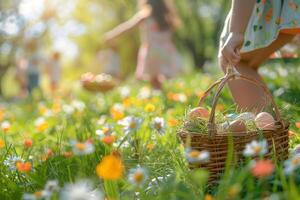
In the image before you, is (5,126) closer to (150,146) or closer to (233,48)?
(150,146)

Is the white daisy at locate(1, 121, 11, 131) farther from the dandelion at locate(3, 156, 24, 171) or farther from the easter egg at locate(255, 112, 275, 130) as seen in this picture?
the easter egg at locate(255, 112, 275, 130)

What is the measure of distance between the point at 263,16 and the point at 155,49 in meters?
4.36

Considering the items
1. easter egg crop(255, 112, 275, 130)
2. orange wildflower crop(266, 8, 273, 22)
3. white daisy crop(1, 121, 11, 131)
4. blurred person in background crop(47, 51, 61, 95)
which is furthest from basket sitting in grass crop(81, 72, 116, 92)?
blurred person in background crop(47, 51, 61, 95)

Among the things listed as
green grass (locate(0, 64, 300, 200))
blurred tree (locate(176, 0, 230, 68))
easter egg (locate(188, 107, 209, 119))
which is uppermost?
blurred tree (locate(176, 0, 230, 68))

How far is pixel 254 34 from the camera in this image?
2475 millimetres

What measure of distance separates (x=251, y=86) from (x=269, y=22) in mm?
303

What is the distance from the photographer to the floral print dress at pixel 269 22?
7.72 ft

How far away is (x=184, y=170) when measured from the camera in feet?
6.38

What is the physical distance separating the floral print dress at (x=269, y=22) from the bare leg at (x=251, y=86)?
0.35ft

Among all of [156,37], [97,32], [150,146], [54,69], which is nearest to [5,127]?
[150,146]

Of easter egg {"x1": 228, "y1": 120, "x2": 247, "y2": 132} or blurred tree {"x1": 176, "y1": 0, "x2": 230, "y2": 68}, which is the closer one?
easter egg {"x1": 228, "y1": 120, "x2": 247, "y2": 132}

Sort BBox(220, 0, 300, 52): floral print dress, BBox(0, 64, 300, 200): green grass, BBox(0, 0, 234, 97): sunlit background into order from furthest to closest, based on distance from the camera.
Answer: BBox(0, 0, 234, 97): sunlit background → BBox(220, 0, 300, 52): floral print dress → BBox(0, 64, 300, 200): green grass

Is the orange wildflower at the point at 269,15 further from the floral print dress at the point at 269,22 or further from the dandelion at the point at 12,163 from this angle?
the dandelion at the point at 12,163

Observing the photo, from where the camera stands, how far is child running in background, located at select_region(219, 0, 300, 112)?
2.33m
